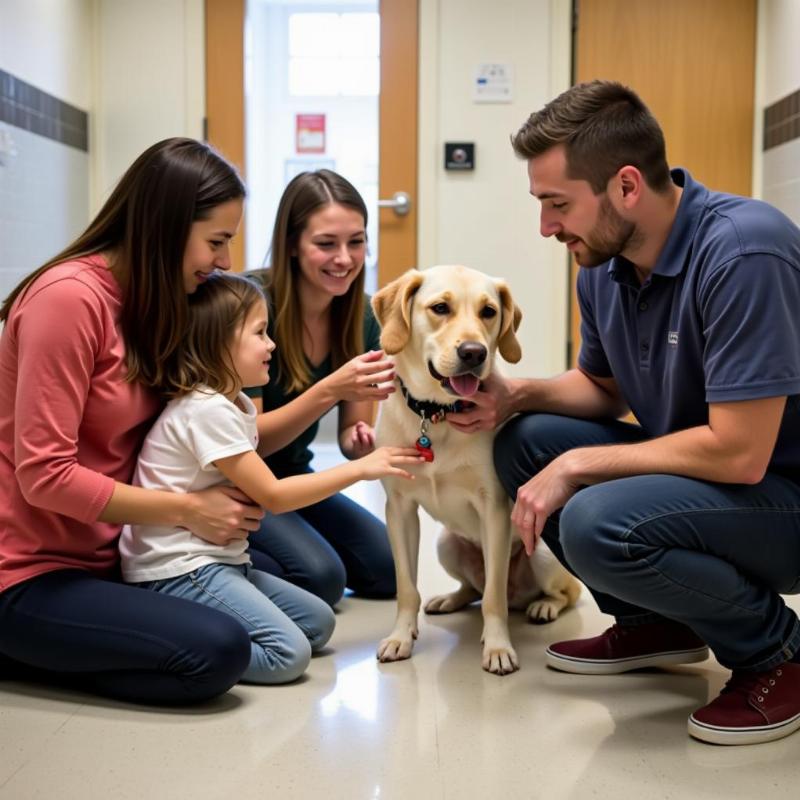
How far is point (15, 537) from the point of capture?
6.11 ft

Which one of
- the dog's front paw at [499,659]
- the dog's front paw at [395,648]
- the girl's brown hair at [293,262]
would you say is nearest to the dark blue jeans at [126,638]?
the dog's front paw at [395,648]

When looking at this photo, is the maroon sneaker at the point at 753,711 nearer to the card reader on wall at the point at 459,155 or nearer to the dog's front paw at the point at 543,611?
the dog's front paw at the point at 543,611

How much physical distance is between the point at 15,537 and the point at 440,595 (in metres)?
1.10

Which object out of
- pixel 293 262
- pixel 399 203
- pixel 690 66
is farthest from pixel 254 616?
pixel 690 66

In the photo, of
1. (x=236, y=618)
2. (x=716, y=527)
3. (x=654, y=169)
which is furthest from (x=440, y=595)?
(x=654, y=169)

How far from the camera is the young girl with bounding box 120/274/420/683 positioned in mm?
1936

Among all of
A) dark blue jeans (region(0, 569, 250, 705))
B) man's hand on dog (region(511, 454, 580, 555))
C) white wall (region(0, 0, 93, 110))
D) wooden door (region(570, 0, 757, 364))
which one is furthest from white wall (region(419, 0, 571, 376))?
dark blue jeans (region(0, 569, 250, 705))

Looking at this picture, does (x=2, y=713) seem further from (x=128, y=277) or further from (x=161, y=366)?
(x=128, y=277)

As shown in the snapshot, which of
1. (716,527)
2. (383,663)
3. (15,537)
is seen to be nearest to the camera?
(716,527)

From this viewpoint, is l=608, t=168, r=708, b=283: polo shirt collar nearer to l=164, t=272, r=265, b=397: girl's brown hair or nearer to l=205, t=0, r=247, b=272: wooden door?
l=164, t=272, r=265, b=397: girl's brown hair

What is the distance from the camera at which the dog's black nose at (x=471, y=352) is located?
201 centimetres

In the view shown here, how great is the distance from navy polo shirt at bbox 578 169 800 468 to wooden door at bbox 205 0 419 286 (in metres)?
3.00

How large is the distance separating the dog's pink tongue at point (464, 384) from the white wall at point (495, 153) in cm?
303

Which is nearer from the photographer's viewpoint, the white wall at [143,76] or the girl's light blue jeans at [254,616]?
the girl's light blue jeans at [254,616]
